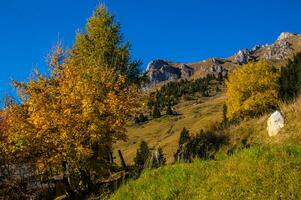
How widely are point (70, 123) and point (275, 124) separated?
9.45m

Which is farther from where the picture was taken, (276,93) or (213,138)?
(276,93)

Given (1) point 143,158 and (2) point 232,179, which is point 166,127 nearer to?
(1) point 143,158

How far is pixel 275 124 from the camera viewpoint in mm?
20891

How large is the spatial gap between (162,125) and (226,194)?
167999 mm

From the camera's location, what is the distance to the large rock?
20.5m

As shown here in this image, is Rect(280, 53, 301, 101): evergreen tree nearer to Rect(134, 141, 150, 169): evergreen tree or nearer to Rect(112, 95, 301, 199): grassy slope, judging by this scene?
Rect(134, 141, 150, 169): evergreen tree

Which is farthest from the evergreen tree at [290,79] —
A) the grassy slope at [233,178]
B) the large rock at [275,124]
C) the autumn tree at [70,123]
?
the grassy slope at [233,178]

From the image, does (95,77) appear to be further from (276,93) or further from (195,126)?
(195,126)

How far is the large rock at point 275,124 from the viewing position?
2052 centimetres

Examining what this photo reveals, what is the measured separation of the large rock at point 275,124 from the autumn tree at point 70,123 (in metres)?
7.04

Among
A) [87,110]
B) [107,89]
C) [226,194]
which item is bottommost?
[226,194]

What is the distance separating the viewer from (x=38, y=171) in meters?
22.5

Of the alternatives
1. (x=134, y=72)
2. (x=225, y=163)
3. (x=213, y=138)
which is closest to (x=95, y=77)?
(x=213, y=138)

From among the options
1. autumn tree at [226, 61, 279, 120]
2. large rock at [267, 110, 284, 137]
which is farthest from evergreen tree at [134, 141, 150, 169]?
autumn tree at [226, 61, 279, 120]
